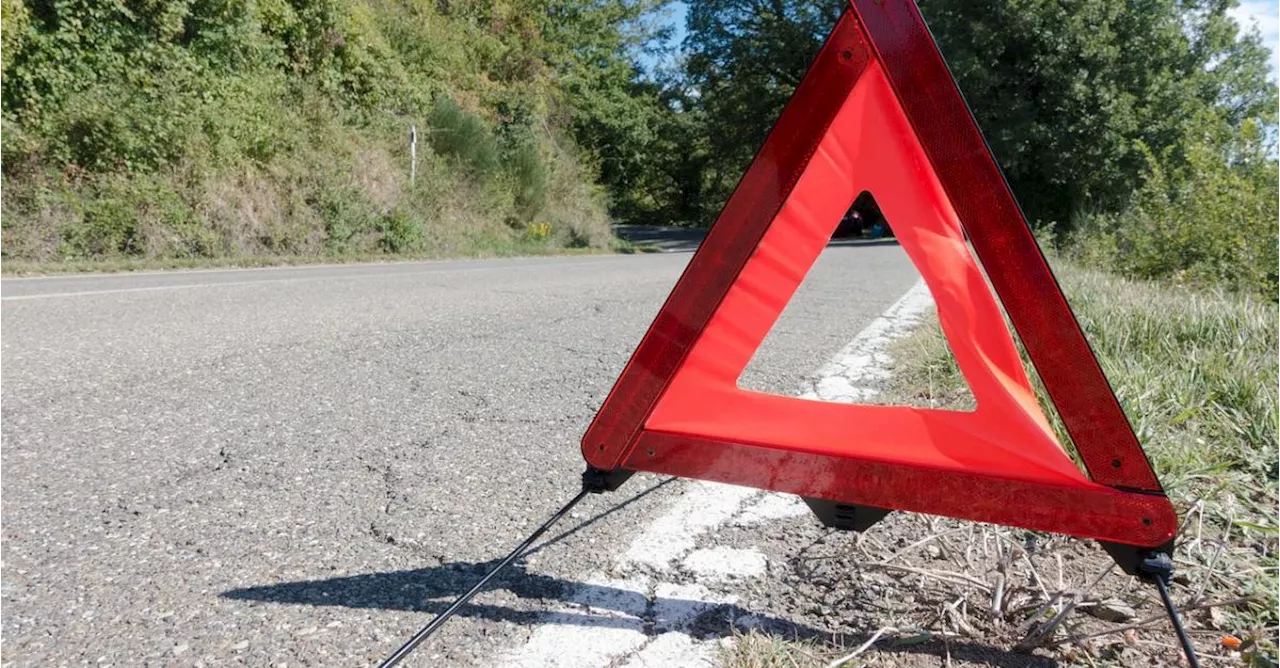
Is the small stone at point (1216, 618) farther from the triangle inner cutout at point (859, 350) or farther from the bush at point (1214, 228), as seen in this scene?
the bush at point (1214, 228)

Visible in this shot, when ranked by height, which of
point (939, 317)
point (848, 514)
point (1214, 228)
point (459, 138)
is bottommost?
point (848, 514)

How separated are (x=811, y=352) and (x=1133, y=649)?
3.32m

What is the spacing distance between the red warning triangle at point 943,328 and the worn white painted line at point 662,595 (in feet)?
1.01

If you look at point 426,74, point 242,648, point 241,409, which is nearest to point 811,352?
point 241,409

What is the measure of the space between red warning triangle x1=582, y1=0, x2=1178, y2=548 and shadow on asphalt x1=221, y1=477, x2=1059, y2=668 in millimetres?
290

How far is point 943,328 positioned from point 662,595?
84 centimetres

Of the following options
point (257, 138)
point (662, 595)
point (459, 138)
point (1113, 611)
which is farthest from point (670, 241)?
point (1113, 611)

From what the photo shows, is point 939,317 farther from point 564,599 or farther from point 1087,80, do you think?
point 1087,80

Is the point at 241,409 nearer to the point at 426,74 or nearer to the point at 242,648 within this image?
the point at 242,648

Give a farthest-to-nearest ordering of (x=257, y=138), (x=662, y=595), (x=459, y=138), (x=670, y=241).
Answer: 1. (x=670, y=241)
2. (x=459, y=138)
3. (x=257, y=138)
4. (x=662, y=595)

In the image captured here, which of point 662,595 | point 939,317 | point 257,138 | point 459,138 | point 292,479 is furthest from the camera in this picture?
point 459,138

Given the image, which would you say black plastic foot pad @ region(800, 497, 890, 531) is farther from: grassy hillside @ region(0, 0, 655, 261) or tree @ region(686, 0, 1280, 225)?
tree @ region(686, 0, 1280, 225)

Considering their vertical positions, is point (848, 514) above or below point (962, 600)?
above

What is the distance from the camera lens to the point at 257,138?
1387cm
